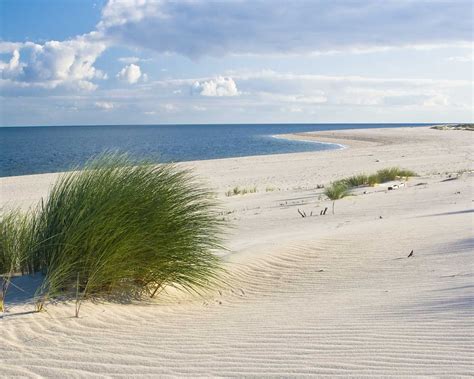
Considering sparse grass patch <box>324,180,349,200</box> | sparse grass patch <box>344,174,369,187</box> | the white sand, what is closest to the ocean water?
the white sand

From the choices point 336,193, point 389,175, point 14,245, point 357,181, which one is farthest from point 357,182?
point 14,245

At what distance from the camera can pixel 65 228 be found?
5824 millimetres

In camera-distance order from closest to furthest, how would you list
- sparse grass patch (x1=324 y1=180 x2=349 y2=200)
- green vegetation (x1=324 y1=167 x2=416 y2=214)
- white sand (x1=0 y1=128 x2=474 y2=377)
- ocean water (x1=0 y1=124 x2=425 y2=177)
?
white sand (x1=0 y1=128 x2=474 y2=377)
sparse grass patch (x1=324 y1=180 x2=349 y2=200)
green vegetation (x1=324 y1=167 x2=416 y2=214)
ocean water (x1=0 y1=124 x2=425 y2=177)

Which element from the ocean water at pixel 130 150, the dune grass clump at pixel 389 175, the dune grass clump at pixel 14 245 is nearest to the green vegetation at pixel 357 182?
the dune grass clump at pixel 389 175

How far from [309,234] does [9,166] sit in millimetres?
35530

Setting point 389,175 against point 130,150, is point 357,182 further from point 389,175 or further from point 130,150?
point 130,150

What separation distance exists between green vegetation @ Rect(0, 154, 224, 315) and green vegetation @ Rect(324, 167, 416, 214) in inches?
343

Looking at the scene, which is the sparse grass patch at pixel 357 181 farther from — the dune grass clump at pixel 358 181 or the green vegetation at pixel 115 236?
the green vegetation at pixel 115 236

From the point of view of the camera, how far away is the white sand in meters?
4.02

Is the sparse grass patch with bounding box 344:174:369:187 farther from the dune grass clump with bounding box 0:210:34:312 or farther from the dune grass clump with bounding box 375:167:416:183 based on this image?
the dune grass clump with bounding box 0:210:34:312

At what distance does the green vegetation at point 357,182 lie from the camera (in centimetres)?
1520

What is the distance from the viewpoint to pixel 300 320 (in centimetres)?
515

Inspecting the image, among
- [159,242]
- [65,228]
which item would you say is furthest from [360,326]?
[65,228]

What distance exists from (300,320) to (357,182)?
14.1 metres
